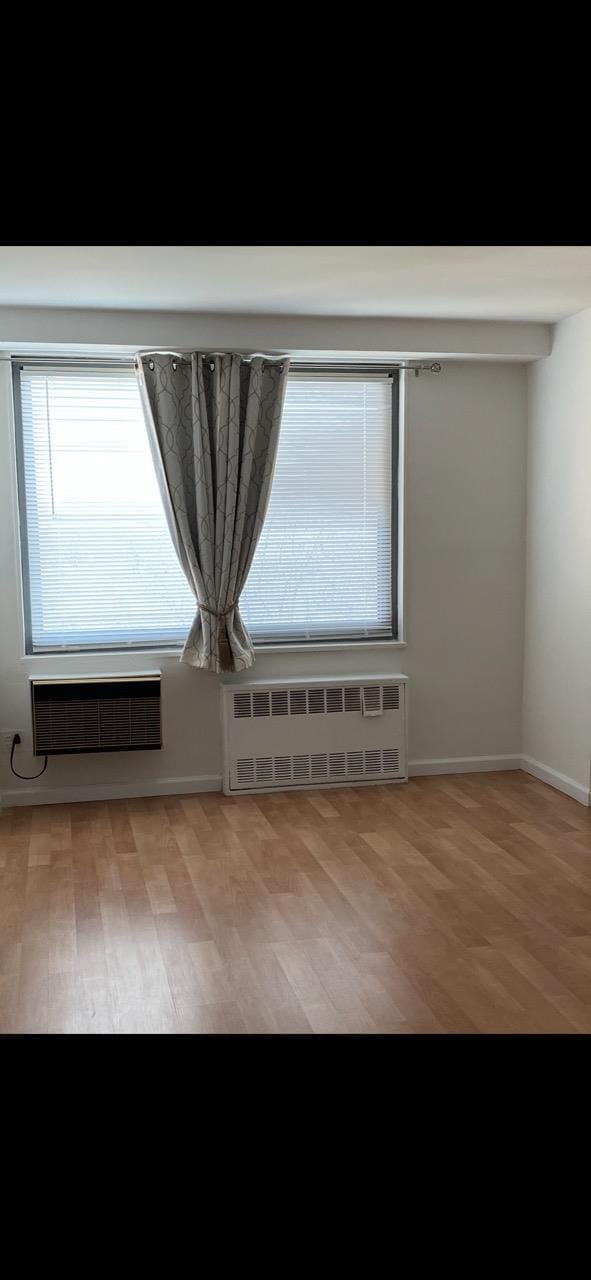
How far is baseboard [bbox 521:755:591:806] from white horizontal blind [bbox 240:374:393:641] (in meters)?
1.20

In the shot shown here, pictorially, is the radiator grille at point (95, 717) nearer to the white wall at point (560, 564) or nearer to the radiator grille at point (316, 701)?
the radiator grille at point (316, 701)

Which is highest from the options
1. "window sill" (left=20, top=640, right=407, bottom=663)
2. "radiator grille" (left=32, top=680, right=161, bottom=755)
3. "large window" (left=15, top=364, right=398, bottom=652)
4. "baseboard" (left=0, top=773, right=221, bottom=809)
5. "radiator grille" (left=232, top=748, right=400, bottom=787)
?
"large window" (left=15, top=364, right=398, bottom=652)

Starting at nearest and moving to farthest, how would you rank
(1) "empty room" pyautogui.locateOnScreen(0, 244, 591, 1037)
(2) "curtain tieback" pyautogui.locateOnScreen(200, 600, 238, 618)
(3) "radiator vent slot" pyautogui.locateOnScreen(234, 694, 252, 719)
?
(1) "empty room" pyautogui.locateOnScreen(0, 244, 591, 1037), (2) "curtain tieback" pyautogui.locateOnScreen(200, 600, 238, 618), (3) "radiator vent slot" pyautogui.locateOnScreen(234, 694, 252, 719)

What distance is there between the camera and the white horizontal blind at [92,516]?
5320mm

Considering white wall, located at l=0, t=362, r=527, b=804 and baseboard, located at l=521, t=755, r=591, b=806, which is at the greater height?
white wall, located at l=0, t=362, r=527, b=804

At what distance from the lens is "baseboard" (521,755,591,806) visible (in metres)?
5.37

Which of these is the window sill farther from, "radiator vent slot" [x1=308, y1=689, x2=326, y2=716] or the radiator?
"radiator vent slot" [x1=308, y1=689, x2=326, y2=716]

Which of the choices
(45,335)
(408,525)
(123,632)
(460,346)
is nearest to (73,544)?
(123,632)

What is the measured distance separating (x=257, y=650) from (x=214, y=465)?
1025 mm

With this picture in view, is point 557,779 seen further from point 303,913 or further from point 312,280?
point 312,280

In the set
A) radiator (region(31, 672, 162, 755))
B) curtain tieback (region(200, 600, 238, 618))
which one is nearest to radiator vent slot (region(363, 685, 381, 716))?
curtain tieback (region(200, 600, 238, 618))

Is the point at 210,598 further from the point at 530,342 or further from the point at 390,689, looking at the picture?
the point at 530,342

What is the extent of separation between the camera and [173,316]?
202 inches

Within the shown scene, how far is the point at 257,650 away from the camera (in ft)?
18.6
